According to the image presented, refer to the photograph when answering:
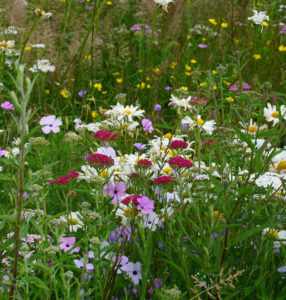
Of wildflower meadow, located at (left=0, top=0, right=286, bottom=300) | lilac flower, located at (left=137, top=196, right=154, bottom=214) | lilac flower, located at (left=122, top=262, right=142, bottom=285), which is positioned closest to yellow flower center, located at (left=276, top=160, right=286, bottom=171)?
wildflower meadow, located at (left=0, top=0, right=286, bottom=300)

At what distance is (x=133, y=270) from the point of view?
60.4 inches

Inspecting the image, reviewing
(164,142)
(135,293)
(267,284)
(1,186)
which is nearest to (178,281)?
(135,293)

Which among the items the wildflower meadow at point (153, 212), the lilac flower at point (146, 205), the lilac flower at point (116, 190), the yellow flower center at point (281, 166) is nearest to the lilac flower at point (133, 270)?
the wildflower meadow at point (153, 212)

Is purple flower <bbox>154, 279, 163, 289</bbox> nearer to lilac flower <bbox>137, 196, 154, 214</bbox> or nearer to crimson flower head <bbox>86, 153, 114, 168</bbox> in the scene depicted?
lilac flower <bbox>137, 196, 154, 214</bbox>

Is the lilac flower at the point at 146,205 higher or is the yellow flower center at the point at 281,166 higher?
the yellow flower center at the point at 281,166

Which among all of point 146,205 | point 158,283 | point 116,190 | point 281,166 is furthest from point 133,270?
point 281,166

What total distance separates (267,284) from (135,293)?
421 mm

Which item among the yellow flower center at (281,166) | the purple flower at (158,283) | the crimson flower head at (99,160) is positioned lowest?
the purple flower at (158,283)

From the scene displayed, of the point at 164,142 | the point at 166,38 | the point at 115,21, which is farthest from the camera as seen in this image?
the point at 115,21

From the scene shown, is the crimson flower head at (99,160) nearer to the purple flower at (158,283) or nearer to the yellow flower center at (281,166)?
the purple flower at (158,283)

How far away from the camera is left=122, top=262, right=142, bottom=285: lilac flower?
1.51 meters

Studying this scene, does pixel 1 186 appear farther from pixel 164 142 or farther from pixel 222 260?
pixel 222 260

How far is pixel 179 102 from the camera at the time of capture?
2145 millimetres

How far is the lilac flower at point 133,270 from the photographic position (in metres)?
1.51
